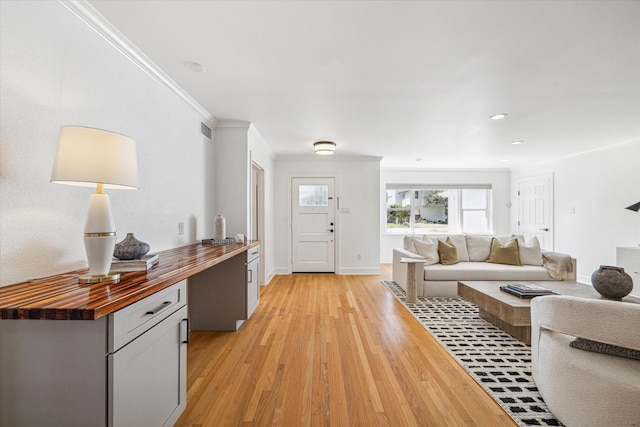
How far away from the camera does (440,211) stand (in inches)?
292

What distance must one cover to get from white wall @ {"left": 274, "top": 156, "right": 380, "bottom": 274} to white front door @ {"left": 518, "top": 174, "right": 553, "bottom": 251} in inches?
146

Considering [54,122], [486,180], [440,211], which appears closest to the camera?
[54,122]

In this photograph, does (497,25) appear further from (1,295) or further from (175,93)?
(1,295)

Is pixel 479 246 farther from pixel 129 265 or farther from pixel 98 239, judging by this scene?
pixel 98 239

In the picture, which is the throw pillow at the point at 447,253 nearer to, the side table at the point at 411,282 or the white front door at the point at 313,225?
the side table at the point at 411,282

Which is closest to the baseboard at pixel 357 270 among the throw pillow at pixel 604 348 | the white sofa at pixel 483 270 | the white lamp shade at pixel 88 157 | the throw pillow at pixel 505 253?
the white sofa at pixel 483 270

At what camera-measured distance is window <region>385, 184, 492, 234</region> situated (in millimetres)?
7379

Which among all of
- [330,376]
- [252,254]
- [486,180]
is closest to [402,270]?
[252,254]

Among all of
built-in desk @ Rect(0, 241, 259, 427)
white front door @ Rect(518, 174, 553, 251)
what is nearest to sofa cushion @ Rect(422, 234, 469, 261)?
white front door @ Rect(518, 174, 553, 251)

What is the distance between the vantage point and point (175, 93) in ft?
8.83

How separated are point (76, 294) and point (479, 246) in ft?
16.0

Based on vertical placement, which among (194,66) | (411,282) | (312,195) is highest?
(194,66)

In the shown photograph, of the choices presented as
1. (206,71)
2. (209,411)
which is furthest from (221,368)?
(206,71)

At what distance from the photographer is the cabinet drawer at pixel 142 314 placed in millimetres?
1052
